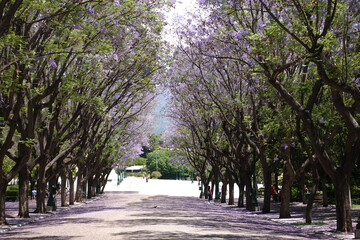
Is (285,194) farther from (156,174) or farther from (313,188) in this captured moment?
(156,174)

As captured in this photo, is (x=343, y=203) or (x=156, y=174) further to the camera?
(x=156, y=174)

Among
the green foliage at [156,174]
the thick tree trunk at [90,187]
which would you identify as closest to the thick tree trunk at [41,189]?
the thick tree trunk at [90,187]

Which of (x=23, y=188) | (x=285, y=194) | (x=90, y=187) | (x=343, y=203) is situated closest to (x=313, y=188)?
(x=285, y=194)

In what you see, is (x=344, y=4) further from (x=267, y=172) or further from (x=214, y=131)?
(x=214, y=131)

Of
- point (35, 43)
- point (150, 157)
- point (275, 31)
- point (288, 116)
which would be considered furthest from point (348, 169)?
point (150, 157)

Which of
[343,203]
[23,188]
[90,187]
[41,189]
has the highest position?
[23,188]

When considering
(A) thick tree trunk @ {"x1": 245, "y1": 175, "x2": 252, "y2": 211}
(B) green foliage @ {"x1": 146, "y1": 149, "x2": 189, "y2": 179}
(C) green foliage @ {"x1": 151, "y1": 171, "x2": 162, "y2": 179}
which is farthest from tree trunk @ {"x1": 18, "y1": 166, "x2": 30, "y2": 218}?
(B) green foliage @ {"x1": 146, "y1": 149, "x2": 189, "y2": 179}

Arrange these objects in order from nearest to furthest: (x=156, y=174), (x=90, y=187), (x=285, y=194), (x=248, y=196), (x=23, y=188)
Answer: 1. (x=23, y=188)
2. (x=285, y=194)
3. (x=248, y=196)
4. (x=90, y=187)
5. (x=156, y=174)

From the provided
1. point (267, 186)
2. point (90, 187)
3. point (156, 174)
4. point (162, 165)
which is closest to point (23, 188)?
point (267, 186)

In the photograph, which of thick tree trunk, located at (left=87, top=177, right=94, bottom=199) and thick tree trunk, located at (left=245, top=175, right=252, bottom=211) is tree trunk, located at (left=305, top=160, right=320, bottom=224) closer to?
thick tree trunk, located at (left=245, top=175, right=252, bottom=211)

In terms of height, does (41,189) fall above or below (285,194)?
above

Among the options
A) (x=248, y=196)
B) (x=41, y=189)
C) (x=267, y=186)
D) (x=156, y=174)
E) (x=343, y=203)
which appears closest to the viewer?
(x=343, y=203)

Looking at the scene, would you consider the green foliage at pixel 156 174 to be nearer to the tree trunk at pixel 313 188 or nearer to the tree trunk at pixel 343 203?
the tree trunk at pixel 313 188

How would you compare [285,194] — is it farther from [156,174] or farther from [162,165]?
[162,165]
